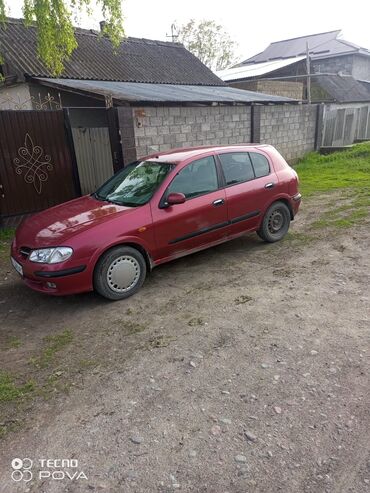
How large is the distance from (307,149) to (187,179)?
11355 millimetres

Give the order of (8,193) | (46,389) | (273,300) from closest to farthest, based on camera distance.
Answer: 1. (46,389)
2. (273,300)
3. (8,193)

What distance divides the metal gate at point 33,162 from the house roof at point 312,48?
27.0 metres

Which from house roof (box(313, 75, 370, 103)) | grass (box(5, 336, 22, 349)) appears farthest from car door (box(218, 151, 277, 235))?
house roof (box(313, 75, 370, 103))

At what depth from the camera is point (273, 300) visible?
4215 mm

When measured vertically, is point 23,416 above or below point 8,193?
below

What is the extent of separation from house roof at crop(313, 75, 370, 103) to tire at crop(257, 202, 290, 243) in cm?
1799

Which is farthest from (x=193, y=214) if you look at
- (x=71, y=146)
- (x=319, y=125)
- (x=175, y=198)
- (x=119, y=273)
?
(x=319, y=125)

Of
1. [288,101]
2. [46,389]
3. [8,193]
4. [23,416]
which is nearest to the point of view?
[23,416]

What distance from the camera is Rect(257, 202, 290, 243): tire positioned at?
5922mm

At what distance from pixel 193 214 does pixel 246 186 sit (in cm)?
107

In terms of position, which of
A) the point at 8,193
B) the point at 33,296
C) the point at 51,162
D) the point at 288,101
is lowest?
the point at 33,296

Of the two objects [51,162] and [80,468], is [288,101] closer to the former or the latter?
[51,162]

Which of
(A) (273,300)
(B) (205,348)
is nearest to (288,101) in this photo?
(A) (273,300)

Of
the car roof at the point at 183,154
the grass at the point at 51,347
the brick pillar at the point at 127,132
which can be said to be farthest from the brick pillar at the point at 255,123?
the grass at the point at 51,347
